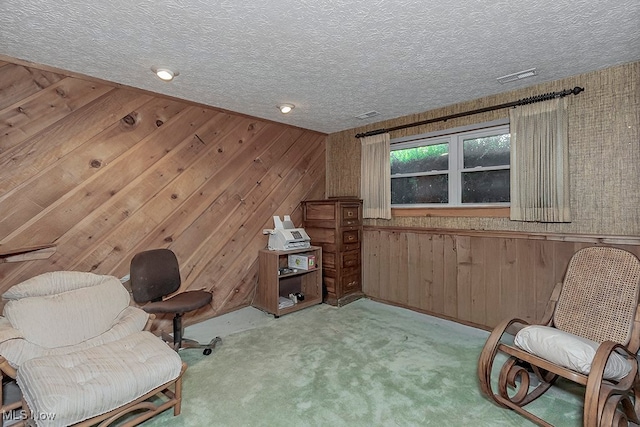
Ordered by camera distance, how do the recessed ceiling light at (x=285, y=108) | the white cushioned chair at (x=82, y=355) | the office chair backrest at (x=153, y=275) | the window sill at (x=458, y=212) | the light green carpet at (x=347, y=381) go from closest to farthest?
the white cushioned chair at (x=82, y=355)
the light green carpet at (x=347, y=381)
the office chair backrest at (x=153, y=275)
the window sill at (x=458, y=212)
the recessed ceiling light at (x=285, y=108)

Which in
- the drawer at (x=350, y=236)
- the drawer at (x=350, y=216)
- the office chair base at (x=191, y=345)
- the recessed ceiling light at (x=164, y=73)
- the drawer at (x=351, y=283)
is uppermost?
the recessed ceiling light at (x=164, y=73)

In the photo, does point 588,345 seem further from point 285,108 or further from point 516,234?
point 285,108

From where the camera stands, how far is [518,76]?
2639 millimetres

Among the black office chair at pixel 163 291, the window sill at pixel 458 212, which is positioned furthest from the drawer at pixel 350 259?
the black office chair at pixel 163 291

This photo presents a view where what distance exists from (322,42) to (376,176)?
223cm

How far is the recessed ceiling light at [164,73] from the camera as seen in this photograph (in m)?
2.44

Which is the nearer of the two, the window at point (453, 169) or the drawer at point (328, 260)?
the window at point (453, 169)

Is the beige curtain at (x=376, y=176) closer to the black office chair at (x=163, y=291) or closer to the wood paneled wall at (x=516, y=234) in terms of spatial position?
the wood paneled wall at (x=516, y=234)

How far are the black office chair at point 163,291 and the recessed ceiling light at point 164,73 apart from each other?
4.92 ft

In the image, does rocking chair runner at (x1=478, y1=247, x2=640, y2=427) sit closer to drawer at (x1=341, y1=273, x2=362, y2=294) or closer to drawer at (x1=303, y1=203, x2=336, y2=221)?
→ drawer at (x1=341, y1=273, x2=362, y2=294)

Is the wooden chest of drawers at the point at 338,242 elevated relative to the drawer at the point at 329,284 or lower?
elevated

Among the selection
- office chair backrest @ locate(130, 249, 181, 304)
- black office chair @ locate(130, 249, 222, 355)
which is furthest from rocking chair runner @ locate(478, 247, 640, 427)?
office chair backrest @ locate(130, 249, 181, 304)

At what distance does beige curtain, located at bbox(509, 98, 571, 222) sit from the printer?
233cm

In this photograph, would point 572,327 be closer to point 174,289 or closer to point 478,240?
point 478,240
